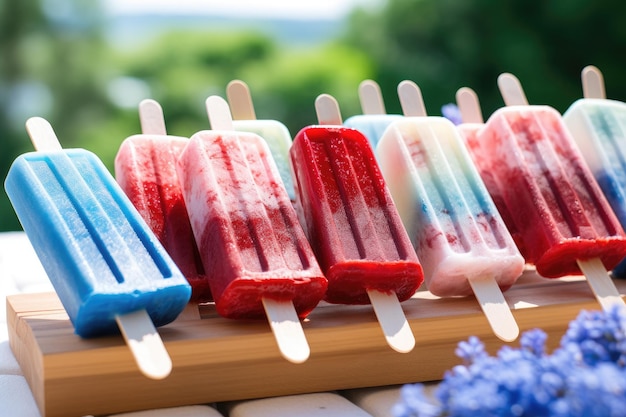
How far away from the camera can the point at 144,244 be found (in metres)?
1.41

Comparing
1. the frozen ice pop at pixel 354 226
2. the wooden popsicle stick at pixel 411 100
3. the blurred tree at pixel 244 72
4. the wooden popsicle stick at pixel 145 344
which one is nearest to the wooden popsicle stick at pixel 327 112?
the frozen ice pop at pixel 354 226

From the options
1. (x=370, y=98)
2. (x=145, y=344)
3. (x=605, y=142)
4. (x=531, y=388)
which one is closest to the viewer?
(x=531, y=388)

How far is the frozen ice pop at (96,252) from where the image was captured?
127 cm

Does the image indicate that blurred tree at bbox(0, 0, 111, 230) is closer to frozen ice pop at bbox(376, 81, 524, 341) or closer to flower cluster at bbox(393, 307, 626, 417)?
frozen ice pop at bbox(376, 81, 524, 341)

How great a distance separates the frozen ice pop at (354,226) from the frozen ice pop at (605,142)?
0.61 meters

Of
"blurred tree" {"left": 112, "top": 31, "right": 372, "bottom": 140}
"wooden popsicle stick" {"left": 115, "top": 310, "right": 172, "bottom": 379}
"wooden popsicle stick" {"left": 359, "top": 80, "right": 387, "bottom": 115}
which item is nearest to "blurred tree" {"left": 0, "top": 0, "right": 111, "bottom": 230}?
"blurred tree" {"left": 112, "top": 31, "right": 372, "bottom": 140}

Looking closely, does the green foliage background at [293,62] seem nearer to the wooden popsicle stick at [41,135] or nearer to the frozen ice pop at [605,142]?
the frozen ice pop at [605,142]

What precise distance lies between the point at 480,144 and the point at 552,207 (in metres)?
0.27

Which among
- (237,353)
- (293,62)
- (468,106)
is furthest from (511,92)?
(293,62)

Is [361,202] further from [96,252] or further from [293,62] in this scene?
[293,62]

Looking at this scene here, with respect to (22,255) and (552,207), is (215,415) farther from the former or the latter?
(22,255)

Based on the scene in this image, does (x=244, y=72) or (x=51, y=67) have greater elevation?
(x=51, y=67)

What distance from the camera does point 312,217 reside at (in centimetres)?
157

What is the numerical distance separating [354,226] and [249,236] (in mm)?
218
